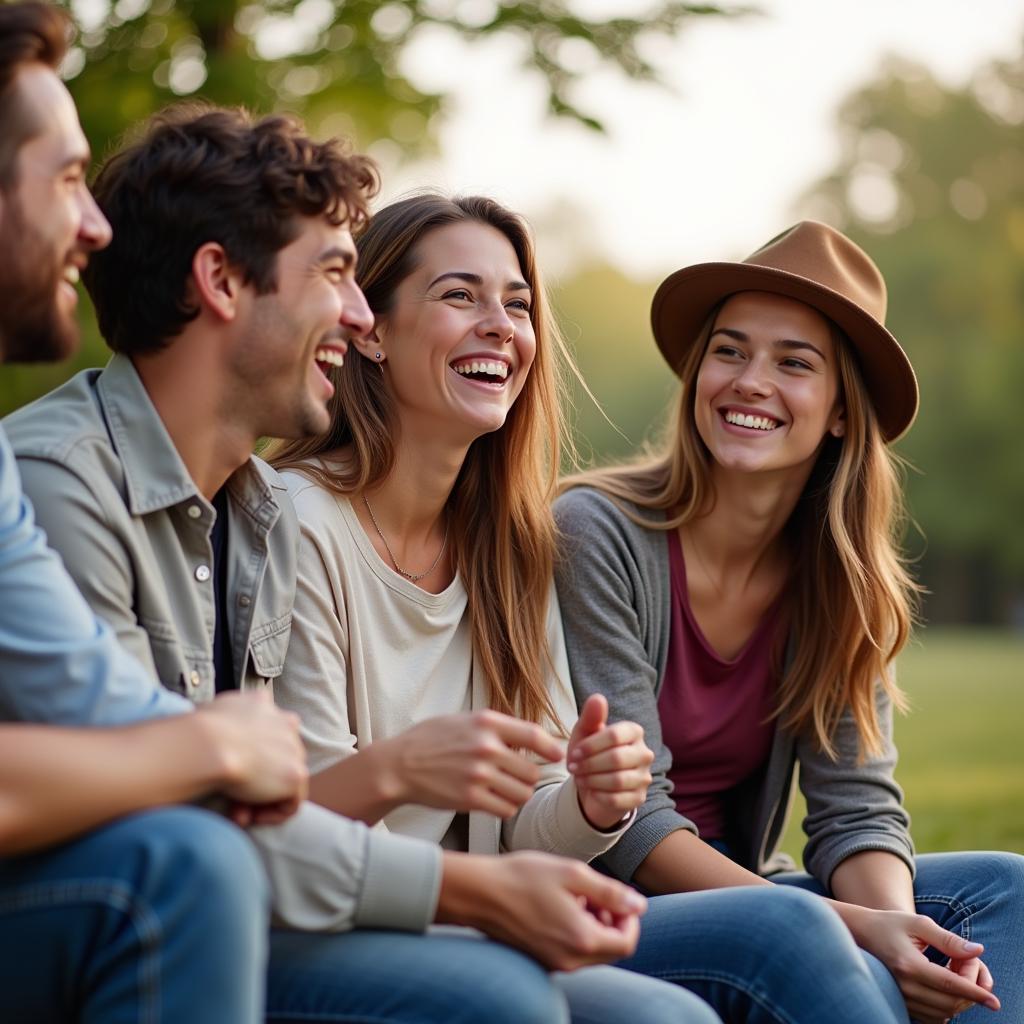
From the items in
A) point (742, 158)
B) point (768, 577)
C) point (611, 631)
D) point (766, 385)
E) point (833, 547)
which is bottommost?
point (611, 631)

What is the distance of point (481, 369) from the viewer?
3.65m

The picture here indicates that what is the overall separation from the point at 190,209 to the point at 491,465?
136 centimetres

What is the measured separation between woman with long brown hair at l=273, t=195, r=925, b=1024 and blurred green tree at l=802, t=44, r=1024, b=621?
33505 mm

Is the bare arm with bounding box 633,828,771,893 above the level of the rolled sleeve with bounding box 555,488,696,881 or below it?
below

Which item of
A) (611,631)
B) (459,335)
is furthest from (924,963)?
(459,335)

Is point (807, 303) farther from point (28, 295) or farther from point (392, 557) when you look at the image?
point (28, 295)

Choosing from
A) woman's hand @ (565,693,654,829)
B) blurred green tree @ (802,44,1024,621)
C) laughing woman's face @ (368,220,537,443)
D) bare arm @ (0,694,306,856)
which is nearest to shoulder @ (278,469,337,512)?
laughing woman's face @ (368,220,537,443)

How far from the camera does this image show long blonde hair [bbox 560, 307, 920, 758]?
4.03m

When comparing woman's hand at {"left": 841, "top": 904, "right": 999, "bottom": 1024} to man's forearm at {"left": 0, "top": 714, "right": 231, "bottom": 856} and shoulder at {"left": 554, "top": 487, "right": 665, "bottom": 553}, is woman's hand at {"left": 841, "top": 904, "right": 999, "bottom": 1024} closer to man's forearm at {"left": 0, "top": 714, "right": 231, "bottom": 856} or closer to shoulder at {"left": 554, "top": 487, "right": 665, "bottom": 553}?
shoulder at {"left": 554, "top": 487, "right": 665, "bottom": 553}

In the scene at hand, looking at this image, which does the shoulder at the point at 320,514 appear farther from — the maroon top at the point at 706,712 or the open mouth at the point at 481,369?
the maroon top at the point at 706,712

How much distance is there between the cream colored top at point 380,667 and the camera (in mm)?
3162

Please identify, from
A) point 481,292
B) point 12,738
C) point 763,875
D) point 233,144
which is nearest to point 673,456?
point 481,292

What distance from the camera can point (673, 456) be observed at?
429cm

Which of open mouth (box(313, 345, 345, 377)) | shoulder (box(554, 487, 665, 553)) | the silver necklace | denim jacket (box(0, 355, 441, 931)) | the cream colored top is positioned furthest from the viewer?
shoulder (box(554, 487, 665, 553))
